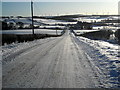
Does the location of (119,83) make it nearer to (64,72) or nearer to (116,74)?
(116,74)

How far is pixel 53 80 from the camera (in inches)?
284

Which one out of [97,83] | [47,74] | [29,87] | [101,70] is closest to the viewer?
[29,87]

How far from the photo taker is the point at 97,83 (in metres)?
6.80

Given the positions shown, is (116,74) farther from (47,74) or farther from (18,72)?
(18,72)

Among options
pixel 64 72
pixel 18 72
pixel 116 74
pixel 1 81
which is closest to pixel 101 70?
pixel 116 74

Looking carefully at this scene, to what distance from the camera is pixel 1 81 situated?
23.2 feet

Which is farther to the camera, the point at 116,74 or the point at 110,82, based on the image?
the point at 116,74

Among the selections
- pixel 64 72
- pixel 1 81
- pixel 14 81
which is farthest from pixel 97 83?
pixel 1 81

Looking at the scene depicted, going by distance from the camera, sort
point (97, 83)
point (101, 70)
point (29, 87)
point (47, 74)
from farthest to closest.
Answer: point (101, 70) → point (47, 74) → point (97, 83) → point (29, 87)

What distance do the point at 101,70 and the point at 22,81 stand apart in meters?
3.68

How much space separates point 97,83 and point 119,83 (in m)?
0.75

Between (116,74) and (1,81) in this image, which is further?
(116,74)

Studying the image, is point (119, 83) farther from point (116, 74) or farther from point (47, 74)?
point (47, 74)

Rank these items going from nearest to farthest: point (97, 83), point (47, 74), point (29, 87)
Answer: point (29, 87) → point (97, 83) → point (47, 74)
